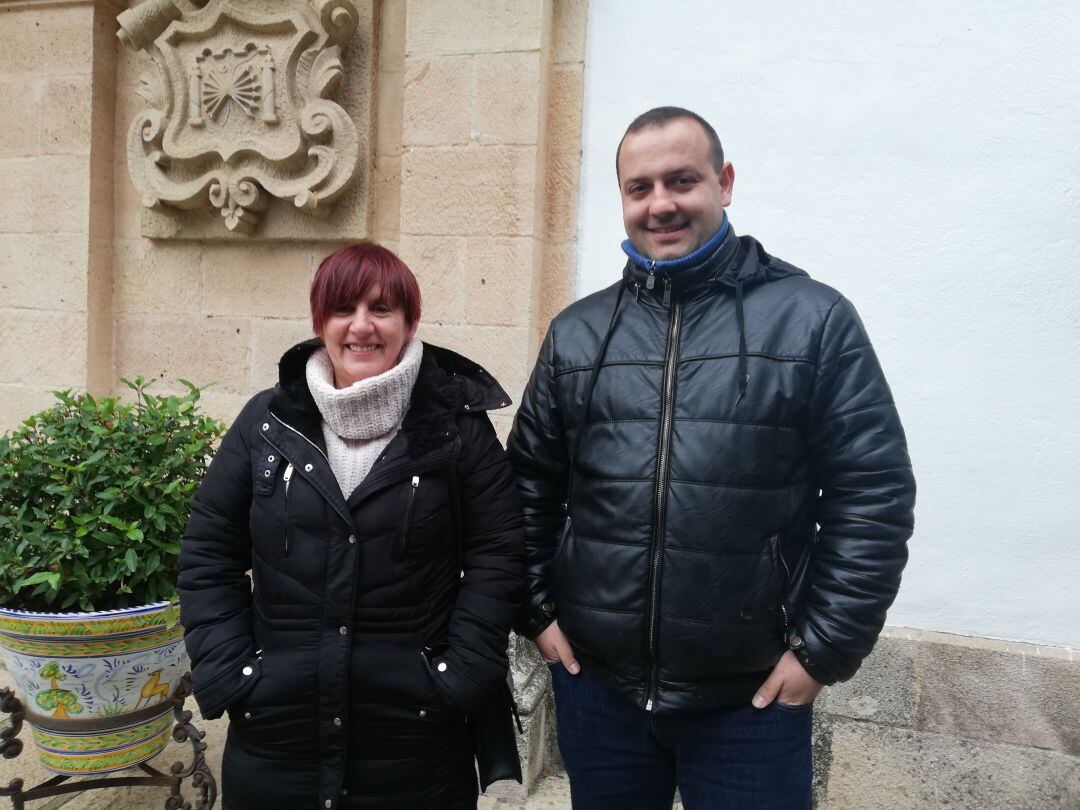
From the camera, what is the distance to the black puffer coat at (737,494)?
1.49 meters

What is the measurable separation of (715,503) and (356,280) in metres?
0.92

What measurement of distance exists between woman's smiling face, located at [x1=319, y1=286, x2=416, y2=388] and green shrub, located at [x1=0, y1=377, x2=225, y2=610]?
97 centimetres

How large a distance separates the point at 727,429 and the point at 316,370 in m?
0.94

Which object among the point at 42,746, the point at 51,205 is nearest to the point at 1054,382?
the point at 42,746

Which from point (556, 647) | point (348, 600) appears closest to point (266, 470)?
point (348, 600)

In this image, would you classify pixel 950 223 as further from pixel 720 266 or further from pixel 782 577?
pixel 782 577

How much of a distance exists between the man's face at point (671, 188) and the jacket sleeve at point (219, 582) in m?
1.02

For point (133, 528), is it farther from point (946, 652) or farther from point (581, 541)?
point (946, 652)

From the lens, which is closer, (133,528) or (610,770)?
(610,770)

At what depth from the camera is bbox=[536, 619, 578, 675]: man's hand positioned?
1.74 m

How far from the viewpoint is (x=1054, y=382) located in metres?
2.78

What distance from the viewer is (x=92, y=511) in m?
2.32

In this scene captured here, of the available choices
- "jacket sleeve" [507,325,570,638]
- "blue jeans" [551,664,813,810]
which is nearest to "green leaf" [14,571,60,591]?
"jacket sleeve" [507,325,570,638]

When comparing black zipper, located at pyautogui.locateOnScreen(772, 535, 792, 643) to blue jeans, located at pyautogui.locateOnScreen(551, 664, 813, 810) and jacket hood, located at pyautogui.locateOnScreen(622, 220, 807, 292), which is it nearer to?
blue jeans, located at pyautogui.locateOnScreen(551, 664, 813, 810)
